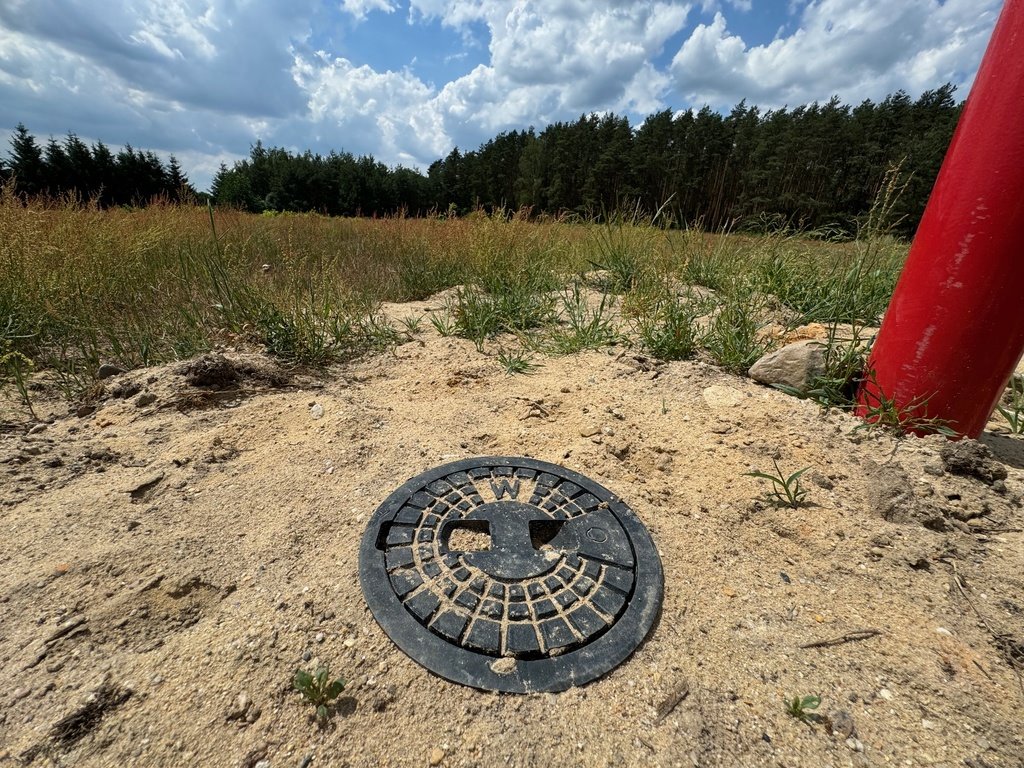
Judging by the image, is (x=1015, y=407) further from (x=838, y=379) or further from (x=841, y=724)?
(x=841, y=724)

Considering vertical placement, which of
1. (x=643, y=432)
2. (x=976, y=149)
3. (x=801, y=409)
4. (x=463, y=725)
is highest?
(x=976, y=149)

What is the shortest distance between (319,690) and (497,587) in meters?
0.52

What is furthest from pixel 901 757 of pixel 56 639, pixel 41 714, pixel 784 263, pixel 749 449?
pixel 784 263

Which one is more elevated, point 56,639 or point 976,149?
point 976,149

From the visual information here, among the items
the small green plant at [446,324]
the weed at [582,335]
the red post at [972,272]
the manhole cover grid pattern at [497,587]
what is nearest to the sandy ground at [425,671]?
the manhole cover grid pattern at [497,587]

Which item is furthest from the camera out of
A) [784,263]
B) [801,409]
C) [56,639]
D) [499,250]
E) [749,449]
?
[499,250]

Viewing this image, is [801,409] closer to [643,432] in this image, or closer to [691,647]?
[643,432]

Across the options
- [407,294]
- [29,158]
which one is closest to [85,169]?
[29,158]

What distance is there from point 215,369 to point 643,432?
236 centimetres

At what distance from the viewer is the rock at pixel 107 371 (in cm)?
265

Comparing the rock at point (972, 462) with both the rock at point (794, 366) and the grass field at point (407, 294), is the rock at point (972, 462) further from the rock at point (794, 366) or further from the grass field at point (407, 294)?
the grass field at point (407, 294)

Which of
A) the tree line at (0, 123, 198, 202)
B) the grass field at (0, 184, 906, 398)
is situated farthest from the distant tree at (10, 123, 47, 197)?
the grass field at (0, 184, 906, 398)

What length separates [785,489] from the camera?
1.76m

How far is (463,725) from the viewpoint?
1066mm
